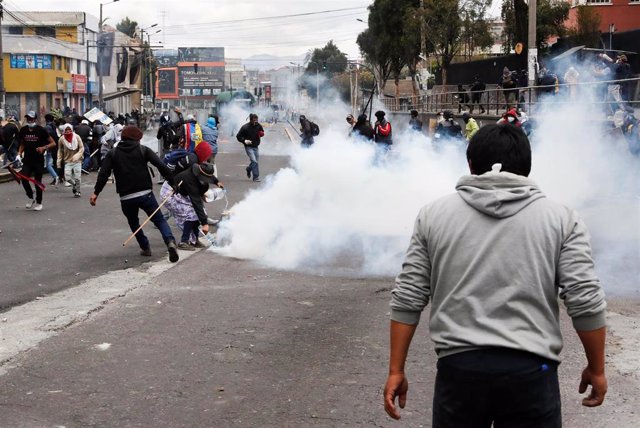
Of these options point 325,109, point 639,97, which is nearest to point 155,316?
point 639,97

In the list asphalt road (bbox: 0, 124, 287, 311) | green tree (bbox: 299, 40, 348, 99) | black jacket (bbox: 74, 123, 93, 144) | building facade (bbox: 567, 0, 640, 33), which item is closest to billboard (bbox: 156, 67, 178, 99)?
green tree (bbox: 299, 40, 348, 99)

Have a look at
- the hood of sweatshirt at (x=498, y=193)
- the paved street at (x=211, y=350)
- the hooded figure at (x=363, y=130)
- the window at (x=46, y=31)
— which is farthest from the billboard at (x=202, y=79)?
the hood of sweatshirt at (x=498, y=193)

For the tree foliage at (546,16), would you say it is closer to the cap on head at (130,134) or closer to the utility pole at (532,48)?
the utility pole at (532,48)

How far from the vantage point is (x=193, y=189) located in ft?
37.3

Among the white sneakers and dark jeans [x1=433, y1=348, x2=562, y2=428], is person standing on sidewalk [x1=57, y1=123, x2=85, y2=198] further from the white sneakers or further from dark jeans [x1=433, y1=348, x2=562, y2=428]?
dark jeans [x1=433, y1=348, x2=562, y2=428]

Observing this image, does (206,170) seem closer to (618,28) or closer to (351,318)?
(351,318)

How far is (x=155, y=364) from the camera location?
619 cm

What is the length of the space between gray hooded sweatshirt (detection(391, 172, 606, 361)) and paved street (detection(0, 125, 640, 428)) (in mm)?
2190

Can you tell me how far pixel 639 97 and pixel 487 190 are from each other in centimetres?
1508

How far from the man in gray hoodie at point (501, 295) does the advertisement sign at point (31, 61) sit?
203 feet

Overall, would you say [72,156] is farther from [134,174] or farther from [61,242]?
[134,174]

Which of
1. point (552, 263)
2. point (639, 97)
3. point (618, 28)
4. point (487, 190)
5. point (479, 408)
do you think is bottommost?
point (479, 408)

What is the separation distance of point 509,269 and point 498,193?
0.80ft

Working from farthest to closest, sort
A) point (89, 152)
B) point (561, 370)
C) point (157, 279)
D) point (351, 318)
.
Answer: point (89, 152) < point (157, 279) < point (351, 318) < point (561, 370)
